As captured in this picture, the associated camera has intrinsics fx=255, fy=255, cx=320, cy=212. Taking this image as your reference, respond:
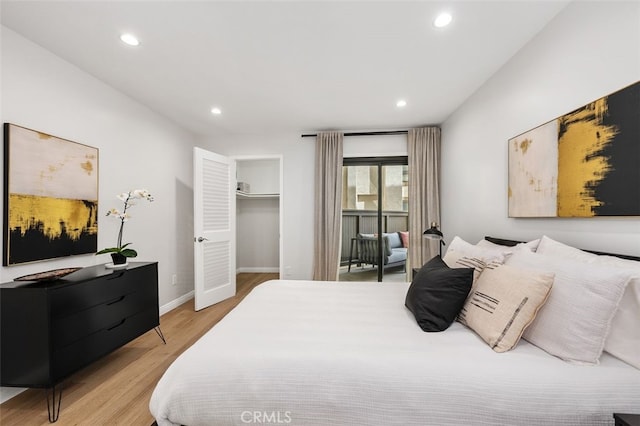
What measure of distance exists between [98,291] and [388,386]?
2.10 m

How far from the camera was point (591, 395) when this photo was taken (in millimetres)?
940

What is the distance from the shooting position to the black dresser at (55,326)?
1.56 metres

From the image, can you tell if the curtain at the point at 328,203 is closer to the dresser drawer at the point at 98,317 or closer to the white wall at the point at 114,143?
the white wall at the point at 114,143

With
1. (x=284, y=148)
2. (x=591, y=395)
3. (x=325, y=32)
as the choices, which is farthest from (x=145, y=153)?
(x=591, y=395)

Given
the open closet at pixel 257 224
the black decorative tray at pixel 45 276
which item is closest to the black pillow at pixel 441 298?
the black decorative tray at pixel 45 276

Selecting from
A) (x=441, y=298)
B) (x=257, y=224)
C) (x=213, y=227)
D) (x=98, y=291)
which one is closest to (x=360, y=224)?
(x=213, y=227)

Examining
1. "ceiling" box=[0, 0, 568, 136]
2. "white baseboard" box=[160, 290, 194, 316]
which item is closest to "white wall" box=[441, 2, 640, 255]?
"ceiling" box=[0, 0, 568, 136]

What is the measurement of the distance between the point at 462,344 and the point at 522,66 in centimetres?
208

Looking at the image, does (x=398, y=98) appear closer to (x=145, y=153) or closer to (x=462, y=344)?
(x=462, y=344)

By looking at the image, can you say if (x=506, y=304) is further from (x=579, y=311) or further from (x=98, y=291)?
(x=98, y=291)

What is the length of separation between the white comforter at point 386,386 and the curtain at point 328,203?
264cm

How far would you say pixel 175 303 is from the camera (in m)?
3.45

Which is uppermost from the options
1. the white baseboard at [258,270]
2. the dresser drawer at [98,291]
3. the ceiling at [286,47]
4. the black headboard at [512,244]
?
the ceiling at [286,47]

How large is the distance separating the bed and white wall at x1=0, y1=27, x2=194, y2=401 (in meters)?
1.80
